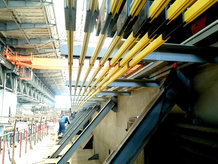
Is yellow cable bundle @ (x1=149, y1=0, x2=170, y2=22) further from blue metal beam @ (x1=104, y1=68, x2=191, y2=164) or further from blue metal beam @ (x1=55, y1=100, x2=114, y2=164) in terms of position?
blue metal beam @ (x1=55, y1=100, x2=114, y2=164)

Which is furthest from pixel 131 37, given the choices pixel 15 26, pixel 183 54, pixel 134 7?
pixel 15 26

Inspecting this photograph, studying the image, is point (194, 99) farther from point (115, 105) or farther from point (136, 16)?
point (115, 105)

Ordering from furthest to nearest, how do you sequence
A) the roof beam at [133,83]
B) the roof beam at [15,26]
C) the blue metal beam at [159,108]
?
the roof beam at [15,26], the roof beam at [133,83], the blue metal beam at [159,108]

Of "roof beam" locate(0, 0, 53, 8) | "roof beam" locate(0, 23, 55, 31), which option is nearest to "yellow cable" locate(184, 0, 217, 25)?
"roof beam" locate(0, 0, 53, 8)

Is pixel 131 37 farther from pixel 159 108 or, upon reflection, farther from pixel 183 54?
pixel 159 108

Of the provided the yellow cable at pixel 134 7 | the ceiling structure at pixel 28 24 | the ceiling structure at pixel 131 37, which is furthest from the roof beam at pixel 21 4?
A: the yellow cable at pixel 134 7

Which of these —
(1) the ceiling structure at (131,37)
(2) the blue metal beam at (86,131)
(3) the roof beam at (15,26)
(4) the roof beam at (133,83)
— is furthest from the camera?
(3) the roof beam at (15,26)

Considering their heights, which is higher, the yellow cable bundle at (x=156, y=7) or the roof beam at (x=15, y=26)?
the roof beam at (x=15, y=26)

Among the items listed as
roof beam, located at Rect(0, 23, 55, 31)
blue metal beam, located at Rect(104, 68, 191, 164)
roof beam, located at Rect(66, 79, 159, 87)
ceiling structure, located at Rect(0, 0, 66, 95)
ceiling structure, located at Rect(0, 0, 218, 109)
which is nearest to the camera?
ceiling structure, located at Rect(0, 0, 218, 109)

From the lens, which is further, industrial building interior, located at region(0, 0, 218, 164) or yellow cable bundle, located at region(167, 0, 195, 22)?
industrial building interior, located at region(0, 0, 218, 164)

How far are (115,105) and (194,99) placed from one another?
2828 mm

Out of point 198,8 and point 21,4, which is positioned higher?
point 21,4

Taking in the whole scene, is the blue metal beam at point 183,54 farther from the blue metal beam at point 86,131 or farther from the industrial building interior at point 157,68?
the blue metal beam at point 86,131

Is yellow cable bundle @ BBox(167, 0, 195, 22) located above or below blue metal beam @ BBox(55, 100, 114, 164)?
above
